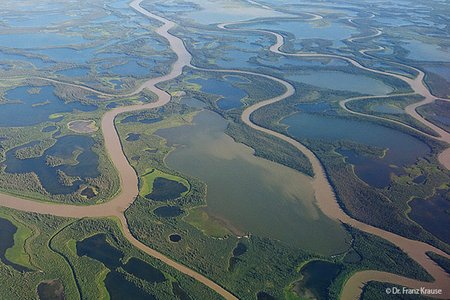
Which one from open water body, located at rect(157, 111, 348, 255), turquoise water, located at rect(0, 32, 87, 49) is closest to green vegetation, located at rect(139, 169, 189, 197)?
open water body, located at rect(157, 111, 348, 255)

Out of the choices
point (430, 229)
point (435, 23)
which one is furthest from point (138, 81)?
point (435, 23)

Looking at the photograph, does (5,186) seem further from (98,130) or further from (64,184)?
(98,130)

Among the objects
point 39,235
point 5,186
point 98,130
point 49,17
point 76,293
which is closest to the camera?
point 76,293

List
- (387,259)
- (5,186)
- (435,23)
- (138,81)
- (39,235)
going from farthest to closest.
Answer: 1. (435,23)
2. (138,81)
3. (5,186)
4. (39,235)
5. (387,259)

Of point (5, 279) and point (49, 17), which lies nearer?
point (5, 279)

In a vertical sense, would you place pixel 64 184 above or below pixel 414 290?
below

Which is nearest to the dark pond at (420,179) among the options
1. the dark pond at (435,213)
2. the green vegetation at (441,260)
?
the dark pond at (435,213)

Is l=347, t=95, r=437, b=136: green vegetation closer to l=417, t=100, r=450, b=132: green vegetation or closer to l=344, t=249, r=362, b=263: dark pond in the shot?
l=417, t=100, r=450, b=132: green vegetation
